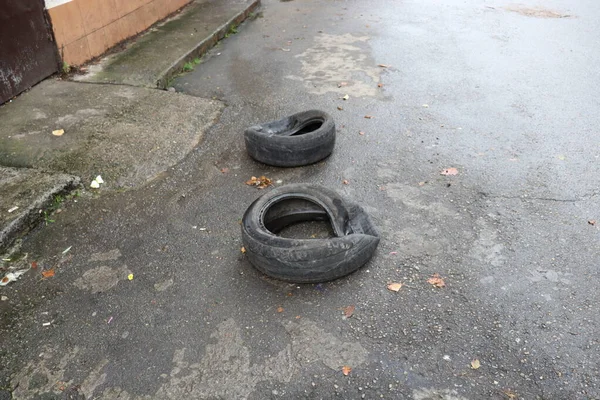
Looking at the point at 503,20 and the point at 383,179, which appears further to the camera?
the point at 503,20

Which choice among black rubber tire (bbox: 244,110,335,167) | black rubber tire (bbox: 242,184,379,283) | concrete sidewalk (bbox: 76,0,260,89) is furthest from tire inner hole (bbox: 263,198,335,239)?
concrete sidewalk (bbox: 76,0,260,89)

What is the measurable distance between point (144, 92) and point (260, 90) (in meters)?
1.49

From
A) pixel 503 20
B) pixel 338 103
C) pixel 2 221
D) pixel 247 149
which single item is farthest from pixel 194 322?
pixel 503 20

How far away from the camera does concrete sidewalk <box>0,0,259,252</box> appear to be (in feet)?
14.1

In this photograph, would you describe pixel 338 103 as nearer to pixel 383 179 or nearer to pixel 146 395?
pixel 383 179

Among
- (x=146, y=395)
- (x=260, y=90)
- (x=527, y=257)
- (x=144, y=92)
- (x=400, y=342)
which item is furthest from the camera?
(x=260, y=90)

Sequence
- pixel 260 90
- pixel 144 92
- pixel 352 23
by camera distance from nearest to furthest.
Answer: pixel 144 92, pixel 260 90, pixel 352 23

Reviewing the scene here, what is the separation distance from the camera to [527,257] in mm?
3633

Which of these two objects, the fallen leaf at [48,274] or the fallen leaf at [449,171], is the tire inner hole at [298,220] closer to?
the fallen leaf at [449,171]

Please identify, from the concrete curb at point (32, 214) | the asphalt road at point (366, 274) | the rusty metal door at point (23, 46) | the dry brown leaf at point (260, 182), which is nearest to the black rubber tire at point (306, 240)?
the asphalt road at point (366, 274)

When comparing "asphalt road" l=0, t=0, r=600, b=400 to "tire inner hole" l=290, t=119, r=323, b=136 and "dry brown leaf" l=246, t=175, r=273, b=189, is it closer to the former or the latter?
"dry brown leaf" l=246, t=175, r=273, b=189

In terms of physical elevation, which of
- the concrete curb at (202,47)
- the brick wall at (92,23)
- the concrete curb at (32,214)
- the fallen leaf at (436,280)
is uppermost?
the brick wall at (92,23)

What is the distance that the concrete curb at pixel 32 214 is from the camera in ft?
12.4

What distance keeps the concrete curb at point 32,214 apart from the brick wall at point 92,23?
119 inches
